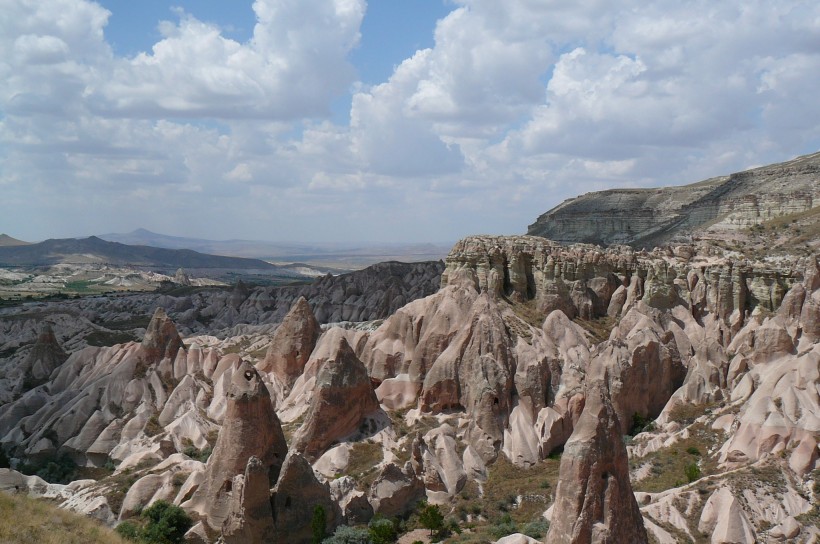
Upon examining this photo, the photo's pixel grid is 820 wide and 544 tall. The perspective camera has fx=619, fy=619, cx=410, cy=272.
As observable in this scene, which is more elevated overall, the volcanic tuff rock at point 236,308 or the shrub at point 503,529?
the volcanic tuff rock at point 236,308

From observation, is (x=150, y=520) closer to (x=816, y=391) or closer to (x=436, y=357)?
(x=436, y=357)

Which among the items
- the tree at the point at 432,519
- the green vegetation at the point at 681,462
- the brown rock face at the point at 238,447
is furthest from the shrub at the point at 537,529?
the brown rock face at the point at 238,447

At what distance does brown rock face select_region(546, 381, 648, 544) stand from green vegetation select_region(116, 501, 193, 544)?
51.0 ft

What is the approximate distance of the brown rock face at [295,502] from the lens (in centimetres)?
2516

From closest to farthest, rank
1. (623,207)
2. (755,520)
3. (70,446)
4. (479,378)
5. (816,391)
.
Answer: (755,520) → (816,391) → (479,378) → (70,446) → (623,207)

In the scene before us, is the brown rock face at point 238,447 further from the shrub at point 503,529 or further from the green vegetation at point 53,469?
the green vegetation at point 53,469

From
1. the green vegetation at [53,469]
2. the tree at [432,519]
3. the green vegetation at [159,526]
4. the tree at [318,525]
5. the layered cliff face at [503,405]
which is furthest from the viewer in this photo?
the green vegetation at [53,469]

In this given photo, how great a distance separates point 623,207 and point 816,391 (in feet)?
340

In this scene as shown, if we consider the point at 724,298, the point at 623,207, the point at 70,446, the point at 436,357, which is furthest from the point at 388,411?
the point at 623,207

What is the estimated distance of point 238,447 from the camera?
88.4 feet

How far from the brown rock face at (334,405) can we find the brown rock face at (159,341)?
21.4 meters

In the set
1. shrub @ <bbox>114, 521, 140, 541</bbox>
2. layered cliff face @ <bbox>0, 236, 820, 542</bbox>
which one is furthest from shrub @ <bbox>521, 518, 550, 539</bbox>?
shrub @ <bbox>114, 521, 140, 541</bbox>

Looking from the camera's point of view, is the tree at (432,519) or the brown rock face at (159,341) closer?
the tree at (432,519)

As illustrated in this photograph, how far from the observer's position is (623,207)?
13112 centimetres
